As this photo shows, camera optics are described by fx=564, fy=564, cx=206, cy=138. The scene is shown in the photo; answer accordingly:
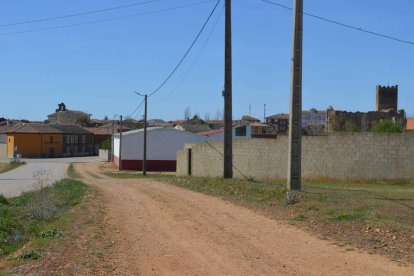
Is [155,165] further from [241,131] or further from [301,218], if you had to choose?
[301,218]

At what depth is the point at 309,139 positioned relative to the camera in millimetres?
27328

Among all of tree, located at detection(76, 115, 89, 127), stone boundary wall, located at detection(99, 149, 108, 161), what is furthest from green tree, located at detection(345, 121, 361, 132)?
tree, located at detection(76, 115, 89, 127)

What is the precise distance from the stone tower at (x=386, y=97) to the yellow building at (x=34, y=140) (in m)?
67.7

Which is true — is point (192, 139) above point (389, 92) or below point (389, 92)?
below

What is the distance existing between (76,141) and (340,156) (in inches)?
4201

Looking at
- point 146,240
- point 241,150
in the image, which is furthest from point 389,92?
point 146,240

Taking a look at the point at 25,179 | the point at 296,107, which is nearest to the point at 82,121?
the point at 25,179

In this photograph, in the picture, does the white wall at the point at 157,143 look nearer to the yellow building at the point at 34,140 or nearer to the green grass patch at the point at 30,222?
the yellow building at the point at 34,140

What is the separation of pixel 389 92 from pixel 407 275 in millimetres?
69664

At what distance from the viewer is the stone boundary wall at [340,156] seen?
83.1ft

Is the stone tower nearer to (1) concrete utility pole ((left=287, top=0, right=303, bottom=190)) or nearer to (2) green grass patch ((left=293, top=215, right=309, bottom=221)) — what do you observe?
(1) concrete utility pole ((left=287, top=0, right=303, bottom=190))

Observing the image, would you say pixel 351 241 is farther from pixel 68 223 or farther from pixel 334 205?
pixel 68 223

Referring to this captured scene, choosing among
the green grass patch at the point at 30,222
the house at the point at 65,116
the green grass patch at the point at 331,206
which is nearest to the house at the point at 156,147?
the green grass patch at the point at 30,222

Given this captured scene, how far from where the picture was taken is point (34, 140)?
372 feet
